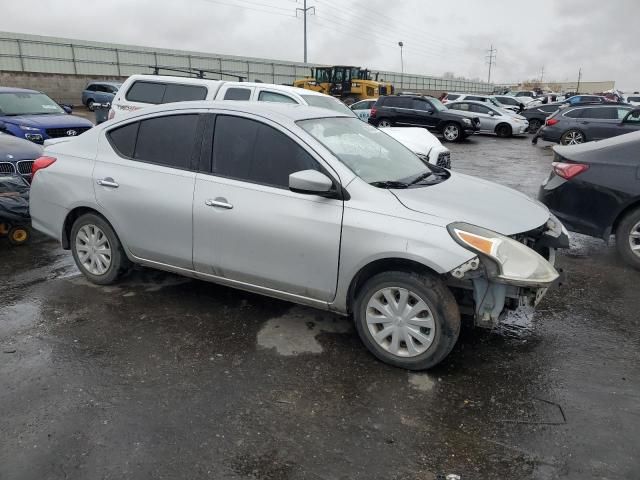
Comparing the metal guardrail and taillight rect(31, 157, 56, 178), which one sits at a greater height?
the metal guardrail

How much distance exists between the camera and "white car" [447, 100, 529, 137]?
70.9 feet

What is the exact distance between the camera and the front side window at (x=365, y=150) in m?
3.74

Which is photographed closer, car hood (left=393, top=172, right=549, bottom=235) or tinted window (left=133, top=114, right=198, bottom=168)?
car hood (left=393, top=172, right=549, bottom=235)

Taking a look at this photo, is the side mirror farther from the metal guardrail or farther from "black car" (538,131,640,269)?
the metal guardrail

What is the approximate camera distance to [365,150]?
13.4ft

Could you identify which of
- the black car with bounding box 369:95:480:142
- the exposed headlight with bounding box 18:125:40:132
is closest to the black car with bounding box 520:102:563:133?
the black car with bounding box 369:95:480:142

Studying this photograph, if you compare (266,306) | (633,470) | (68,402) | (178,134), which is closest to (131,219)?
(178,134)

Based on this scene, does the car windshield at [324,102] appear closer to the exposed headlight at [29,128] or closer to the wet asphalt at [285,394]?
the exposed headlight at [29,128]

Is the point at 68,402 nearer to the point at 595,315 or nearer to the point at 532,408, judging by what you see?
the point at 532,408

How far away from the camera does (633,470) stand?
2512 mm

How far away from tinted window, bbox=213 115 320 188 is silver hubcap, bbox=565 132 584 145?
50.5 ft

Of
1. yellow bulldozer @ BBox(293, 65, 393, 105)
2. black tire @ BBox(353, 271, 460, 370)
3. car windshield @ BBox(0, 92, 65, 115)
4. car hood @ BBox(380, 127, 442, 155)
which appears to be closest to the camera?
black tire @ BBox(353, 271, 460, 370)

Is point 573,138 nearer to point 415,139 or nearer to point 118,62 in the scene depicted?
point 415,139

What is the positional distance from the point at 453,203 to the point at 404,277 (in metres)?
0.67
